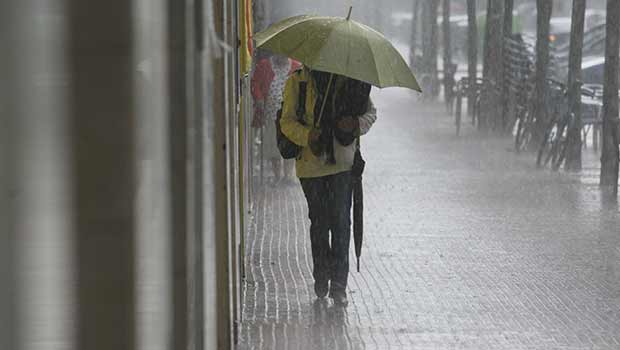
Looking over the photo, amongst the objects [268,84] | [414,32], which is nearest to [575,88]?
[268,84]

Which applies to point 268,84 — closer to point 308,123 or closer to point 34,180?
point 308,123

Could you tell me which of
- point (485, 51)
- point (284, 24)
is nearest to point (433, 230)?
point (284, 24)

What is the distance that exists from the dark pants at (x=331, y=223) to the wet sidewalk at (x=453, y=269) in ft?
0.66

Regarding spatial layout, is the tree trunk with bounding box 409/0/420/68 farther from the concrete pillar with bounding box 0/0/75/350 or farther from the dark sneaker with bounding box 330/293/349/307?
the concrete pillar with bounding box 0/0/75/350

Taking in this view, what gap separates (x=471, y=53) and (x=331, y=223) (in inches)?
764

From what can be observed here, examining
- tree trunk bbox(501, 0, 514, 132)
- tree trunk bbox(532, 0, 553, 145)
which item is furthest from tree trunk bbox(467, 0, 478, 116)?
tree trunk bbox(532, 0, 553, 145)

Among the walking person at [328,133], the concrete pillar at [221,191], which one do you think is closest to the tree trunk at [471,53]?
the walking person at [328,133]

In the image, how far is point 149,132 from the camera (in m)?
1.56

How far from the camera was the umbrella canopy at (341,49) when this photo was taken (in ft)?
22.2

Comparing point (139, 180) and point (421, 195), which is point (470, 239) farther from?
point (139, 180)

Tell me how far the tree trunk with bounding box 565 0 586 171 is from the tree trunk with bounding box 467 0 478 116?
24.1 feet

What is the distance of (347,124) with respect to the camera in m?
6.98

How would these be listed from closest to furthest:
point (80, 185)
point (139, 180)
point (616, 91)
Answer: point (80, 185)
point (139, 180)
point (616, 91)

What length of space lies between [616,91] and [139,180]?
46.6ft
